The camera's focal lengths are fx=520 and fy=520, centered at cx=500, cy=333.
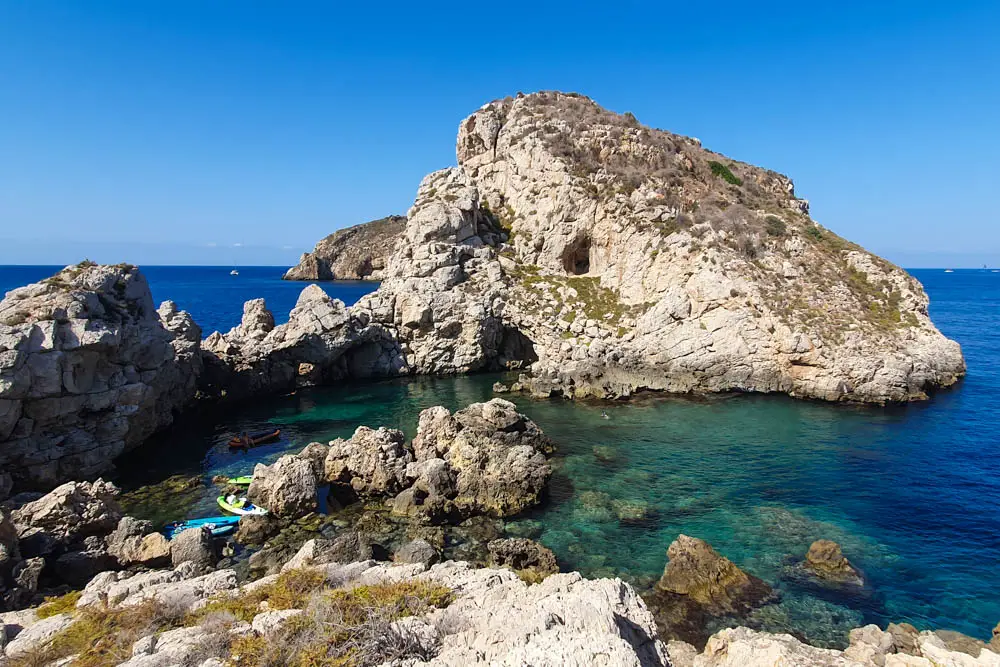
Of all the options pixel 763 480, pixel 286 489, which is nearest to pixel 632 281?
pixel 763 480

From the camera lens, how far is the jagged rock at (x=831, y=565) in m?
19.9

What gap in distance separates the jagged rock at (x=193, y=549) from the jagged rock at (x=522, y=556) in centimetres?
1166

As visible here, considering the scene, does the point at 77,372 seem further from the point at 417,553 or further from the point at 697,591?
the point at 697,591

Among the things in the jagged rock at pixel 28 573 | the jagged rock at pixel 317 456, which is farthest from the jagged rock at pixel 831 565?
the jagged rock at pixel 28 573

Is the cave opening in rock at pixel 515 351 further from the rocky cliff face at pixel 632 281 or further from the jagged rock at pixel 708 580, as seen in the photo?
the jagged rock at pixel 708 580

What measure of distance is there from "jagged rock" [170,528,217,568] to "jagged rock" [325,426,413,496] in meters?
7.79

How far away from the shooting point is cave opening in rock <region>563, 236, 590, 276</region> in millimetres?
61500

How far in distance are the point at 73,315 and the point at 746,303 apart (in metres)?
50.7

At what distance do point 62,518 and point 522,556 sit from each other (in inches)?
789

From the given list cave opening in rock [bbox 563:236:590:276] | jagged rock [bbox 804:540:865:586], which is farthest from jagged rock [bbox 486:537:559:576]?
cave opening in rock [bbox 563:236:590:276]

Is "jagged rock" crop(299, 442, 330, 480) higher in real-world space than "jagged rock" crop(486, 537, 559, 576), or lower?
higher

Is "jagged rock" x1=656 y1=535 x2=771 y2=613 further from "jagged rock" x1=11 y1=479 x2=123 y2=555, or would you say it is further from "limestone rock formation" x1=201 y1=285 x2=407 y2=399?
"limestone rock formation" x1=201 y1=285 x2=407 y2=399

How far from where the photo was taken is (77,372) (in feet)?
101

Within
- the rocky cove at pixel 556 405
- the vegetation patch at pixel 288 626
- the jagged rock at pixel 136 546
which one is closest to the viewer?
the vegetation patch at pixel 288 626
